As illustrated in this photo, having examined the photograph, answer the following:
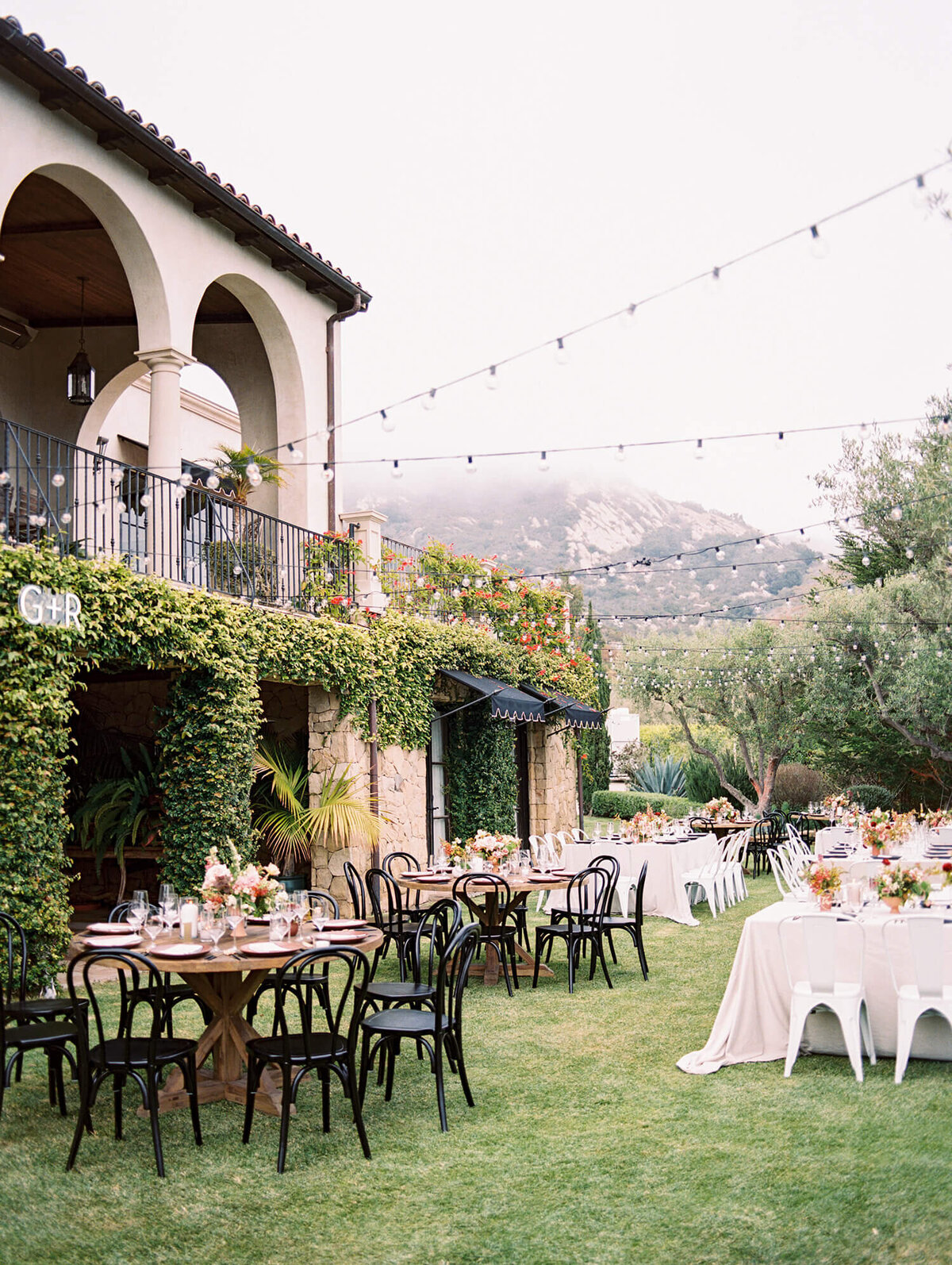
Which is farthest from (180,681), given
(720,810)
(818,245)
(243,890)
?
(720,810)

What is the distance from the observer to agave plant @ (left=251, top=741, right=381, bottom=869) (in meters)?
10.1

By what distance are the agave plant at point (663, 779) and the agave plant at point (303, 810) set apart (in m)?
12.2

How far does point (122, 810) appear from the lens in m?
10.6

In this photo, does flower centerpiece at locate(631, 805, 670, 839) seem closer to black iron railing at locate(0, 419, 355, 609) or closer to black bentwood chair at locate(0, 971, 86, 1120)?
black iron railing at locate(0, 419, 355, 609)

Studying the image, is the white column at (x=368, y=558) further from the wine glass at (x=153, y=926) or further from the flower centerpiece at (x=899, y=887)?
the flower centerpiece at (x=899, y=887)

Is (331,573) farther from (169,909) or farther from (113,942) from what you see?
(113,942)

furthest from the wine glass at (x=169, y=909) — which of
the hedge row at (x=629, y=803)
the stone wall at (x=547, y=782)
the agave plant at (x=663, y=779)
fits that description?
the agave plant at (x=663, y=779)

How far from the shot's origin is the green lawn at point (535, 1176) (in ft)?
11.4

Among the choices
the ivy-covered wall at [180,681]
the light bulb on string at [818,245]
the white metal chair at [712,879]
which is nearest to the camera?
the light bulb on string at [818,245]

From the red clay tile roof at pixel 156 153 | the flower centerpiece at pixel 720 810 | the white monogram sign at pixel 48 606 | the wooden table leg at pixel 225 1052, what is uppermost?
the red clay tile roof at pixel 156 153

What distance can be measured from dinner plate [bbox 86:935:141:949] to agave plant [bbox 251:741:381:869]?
16.0 feet

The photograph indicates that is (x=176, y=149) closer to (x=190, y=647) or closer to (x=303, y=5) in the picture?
(x=190, y=647)

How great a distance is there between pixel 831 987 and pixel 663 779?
660 inches

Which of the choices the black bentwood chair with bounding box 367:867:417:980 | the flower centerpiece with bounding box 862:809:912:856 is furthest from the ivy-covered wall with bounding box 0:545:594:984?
the flower centerpiece with bounding box 862:809:912:856
